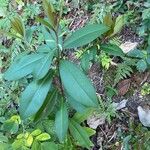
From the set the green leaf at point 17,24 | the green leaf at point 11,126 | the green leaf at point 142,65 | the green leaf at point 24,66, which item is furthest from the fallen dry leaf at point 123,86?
the green leaf at point 17,24

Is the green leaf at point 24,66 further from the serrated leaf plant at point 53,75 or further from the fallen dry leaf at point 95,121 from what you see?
the fallen dry leaf at point 95,121

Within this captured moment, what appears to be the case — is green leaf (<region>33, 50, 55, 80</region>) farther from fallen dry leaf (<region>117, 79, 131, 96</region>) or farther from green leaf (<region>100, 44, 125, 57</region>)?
fallen dry leaf (<region>117, 79, 131, 96</region>)

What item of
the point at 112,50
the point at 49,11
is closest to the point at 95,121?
the point at 112,50

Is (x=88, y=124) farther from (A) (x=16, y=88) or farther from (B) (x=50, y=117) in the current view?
(A) (x=16, y=88)

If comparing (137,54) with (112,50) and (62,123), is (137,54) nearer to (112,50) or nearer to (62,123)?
(112,50)

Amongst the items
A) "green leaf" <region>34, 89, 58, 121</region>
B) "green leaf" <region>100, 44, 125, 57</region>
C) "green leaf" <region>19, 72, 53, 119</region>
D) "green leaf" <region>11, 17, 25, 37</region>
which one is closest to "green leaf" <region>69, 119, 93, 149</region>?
"green leaf" <region>34, 89, 58, 121</region>

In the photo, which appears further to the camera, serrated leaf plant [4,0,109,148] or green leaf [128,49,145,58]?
green leaf [128,49,145,58]
